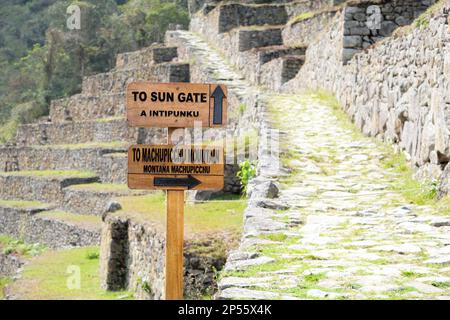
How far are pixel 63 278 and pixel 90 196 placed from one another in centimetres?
657

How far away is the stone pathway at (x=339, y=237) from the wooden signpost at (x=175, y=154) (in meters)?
0.42

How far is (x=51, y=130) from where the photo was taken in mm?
28812

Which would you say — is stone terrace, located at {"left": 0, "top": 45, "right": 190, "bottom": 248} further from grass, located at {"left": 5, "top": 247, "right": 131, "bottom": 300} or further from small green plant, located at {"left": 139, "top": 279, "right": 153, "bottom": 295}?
small green plant, located at {"left": 139, "top": 279, "right": 153, "bottom": 295}

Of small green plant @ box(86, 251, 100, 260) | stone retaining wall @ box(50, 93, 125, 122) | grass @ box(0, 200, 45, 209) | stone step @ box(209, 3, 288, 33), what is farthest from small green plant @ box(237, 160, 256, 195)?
stone step @ box(209, 3, 288, 33)

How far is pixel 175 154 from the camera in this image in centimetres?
538

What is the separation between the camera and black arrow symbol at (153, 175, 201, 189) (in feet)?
17.6

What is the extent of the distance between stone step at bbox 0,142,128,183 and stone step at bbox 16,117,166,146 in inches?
18.7

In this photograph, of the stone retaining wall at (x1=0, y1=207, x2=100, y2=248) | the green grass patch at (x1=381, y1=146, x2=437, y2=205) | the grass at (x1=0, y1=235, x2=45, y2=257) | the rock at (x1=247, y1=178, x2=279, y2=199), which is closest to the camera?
the green grass patch at (x1=381, y1=146, x2=437, y2=205)

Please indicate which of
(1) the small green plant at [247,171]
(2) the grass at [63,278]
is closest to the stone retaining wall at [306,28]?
(2) the grass at [63,278]

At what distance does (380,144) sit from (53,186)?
16098 mm

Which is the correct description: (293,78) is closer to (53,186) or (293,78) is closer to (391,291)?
(53,186)

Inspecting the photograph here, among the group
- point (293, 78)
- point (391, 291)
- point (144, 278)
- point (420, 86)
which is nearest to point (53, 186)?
point (293, 78)

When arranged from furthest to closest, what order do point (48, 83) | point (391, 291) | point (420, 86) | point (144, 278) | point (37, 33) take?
point (37, 33) < point (48, 83) < point (144, 278) < point (420, 86) < point (391, 291)

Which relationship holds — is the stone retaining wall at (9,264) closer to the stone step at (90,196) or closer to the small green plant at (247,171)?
the stone step at (90,196)
